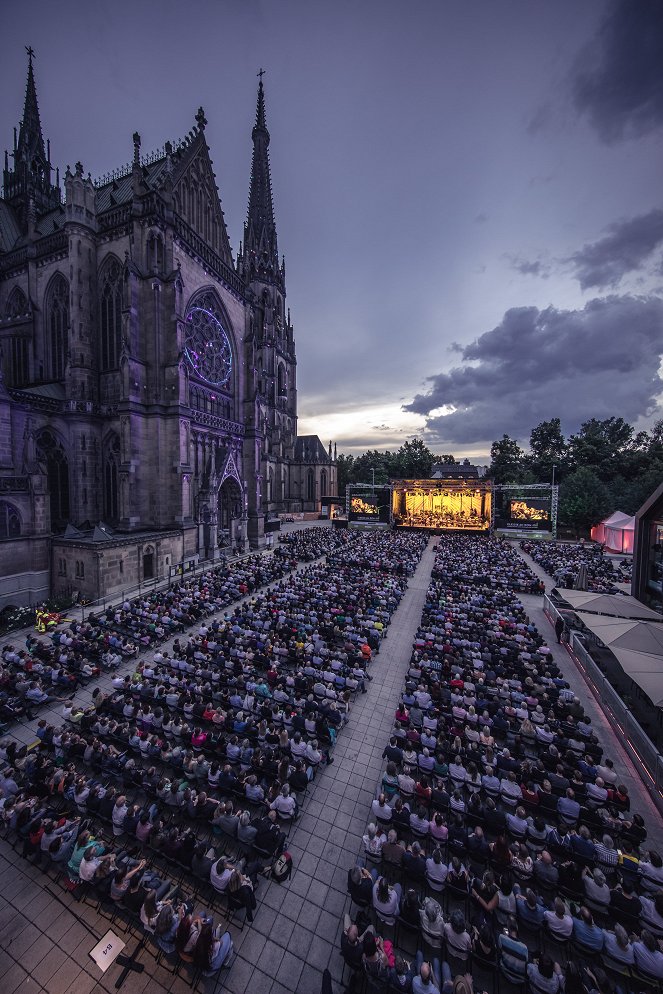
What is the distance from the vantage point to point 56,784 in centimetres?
731

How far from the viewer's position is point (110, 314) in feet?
89.9

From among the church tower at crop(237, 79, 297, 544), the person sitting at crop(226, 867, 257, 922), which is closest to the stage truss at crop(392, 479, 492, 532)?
the church tower at crop(237, 79, 297, 544)

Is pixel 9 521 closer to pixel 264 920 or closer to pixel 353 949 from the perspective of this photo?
pixel 264 920

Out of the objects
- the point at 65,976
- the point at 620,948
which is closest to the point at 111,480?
the point at 65,976

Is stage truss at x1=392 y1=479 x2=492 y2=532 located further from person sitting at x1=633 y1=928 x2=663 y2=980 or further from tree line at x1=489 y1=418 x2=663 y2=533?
person sitting at x1=633 y1=928 x2=663 y2=980

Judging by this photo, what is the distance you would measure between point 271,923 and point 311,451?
62969 millimetres

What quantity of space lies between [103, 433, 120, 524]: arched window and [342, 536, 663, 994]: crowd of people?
2506 cm

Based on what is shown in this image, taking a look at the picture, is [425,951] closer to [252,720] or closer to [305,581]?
[252,720]

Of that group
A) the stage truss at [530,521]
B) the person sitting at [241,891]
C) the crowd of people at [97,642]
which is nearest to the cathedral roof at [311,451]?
the stage truss at [530,521]

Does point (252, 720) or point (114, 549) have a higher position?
point (114, 549)

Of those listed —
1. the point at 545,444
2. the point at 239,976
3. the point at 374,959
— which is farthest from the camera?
the point at 545,444

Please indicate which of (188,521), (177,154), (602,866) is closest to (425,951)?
(602,866)

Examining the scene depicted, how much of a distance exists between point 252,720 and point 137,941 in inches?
158

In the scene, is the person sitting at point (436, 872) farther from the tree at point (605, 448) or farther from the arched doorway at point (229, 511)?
the tree at point (605, 448)
